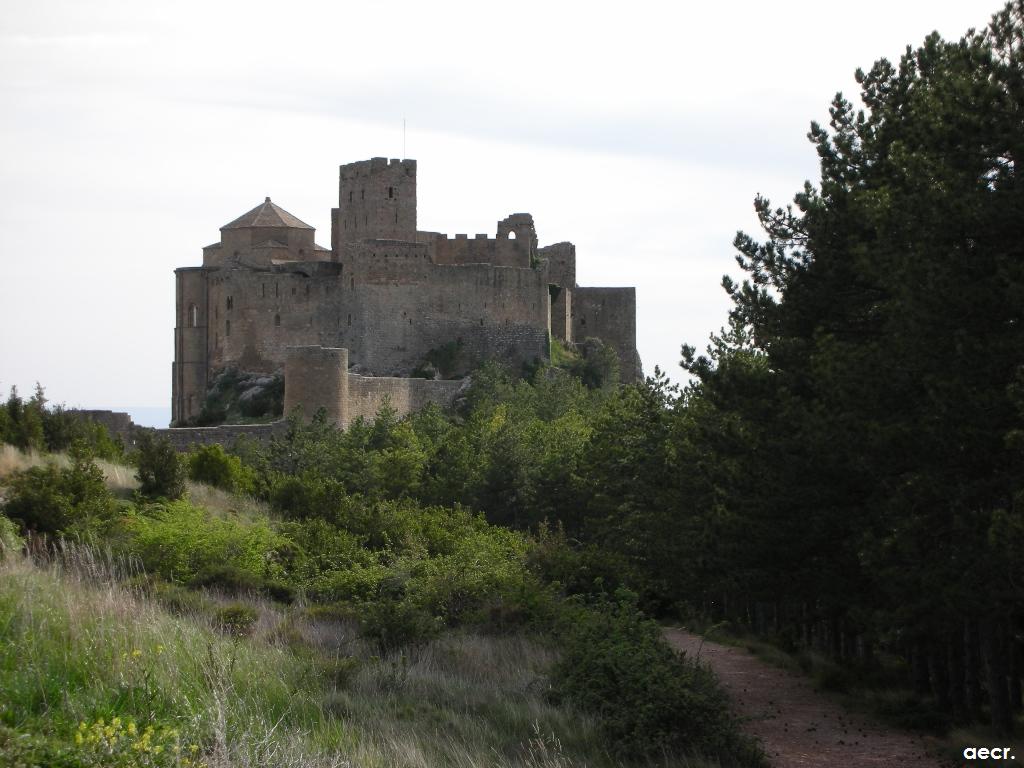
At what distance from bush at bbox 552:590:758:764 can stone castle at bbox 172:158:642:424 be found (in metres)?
34.0

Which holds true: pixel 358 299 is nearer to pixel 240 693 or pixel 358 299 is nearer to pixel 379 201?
pixel 379 201

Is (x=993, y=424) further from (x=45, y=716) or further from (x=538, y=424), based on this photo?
(x=538, y=424)

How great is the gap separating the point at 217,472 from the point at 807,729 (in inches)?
616

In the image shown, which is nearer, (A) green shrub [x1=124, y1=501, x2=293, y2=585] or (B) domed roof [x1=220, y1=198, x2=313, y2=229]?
(A) green shrub [x1=124, y1=501, x2=293, y2=585]

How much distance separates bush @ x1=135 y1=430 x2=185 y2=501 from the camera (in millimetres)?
23734

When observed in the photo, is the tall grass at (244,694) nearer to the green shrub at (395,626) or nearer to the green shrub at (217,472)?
the green shrub at (395,626)

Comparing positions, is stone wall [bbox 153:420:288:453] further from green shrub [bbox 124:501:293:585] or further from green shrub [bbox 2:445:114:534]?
green shrub [bbox 2:445:114:534]

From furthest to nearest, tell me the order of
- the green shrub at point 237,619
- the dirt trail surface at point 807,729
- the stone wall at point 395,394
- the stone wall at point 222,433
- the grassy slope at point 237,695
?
the stone wall at point 395,394 < the stone wall at point 222,433 < the green shrub at point 237,619 < the dirt trail surface at point 807,729 < the grassy slope at point 237,695

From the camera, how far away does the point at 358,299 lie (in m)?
50.6

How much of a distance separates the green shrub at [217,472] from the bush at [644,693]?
1433 cm

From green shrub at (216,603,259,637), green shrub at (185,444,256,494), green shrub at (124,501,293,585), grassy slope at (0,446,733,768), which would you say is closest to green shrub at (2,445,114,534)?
green shrub at (124,501,293,585)

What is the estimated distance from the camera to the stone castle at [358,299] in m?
50.5

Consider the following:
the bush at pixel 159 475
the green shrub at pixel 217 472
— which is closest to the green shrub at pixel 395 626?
the bush at pixel 159 475

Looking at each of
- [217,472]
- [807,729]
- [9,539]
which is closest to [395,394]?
[217,472]
